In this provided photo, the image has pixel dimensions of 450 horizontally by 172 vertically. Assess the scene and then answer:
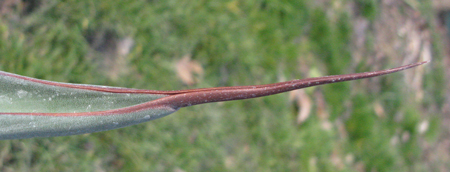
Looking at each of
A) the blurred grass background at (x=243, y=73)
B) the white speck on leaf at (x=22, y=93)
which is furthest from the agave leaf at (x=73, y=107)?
the blurred grass background at (x=243, y=73)

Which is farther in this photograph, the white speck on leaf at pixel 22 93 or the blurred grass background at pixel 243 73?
the blurred grass background at pixel 243 73

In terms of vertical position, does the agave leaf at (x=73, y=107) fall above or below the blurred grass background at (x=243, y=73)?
above

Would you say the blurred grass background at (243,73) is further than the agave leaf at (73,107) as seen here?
Yes

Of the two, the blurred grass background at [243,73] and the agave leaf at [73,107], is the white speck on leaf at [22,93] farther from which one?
the blurred grass background at [243,73]

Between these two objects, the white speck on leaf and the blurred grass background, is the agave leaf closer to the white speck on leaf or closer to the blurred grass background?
the white speck on leaf

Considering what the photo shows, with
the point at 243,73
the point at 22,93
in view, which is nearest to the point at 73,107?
the point at 22,93

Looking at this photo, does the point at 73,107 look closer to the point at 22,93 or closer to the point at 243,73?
the point at 22,93

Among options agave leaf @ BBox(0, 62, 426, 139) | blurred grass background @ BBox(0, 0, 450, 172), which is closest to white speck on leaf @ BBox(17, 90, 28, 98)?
agave leaf @ BBox(0, 62, 426, 139)

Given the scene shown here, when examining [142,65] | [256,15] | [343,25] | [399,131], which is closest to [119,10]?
[142,65]

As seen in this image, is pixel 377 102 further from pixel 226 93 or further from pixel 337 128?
pixel 226 93
